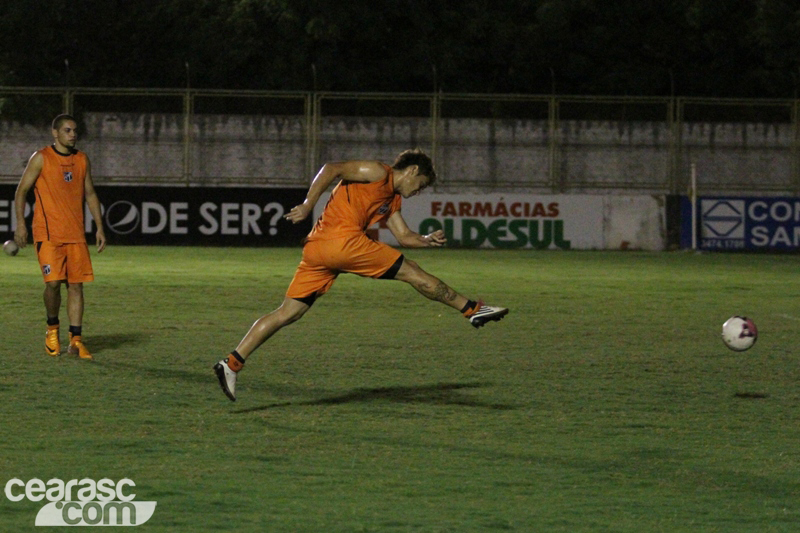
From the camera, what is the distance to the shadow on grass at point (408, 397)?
324 inches

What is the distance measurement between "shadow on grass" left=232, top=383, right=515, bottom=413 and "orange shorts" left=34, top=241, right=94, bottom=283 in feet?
9.29

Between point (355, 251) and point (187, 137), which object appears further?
point (187, 137)

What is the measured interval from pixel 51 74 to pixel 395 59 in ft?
35.4

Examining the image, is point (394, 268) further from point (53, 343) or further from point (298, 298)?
point (53, 343)

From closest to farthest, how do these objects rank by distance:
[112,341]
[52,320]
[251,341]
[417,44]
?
1. [251,341]
2. [52,320]
3. [112,341]
4. [417,44]

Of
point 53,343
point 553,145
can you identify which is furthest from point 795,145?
point 53,343

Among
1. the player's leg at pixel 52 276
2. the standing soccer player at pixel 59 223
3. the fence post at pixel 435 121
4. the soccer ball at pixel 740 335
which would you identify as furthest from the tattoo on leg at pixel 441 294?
the fence post at pixel 435 121

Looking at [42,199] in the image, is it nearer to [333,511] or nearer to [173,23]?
[333,511]

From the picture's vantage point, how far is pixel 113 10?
41.3m

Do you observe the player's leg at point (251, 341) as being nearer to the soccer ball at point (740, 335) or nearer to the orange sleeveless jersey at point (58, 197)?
the orange sleeveless jersey at point (58, 197)

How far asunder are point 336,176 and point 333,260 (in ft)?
1.92

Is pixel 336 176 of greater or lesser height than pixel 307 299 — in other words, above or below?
above

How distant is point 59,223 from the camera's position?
1028 centimetres

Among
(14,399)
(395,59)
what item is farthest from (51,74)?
(14,399)
